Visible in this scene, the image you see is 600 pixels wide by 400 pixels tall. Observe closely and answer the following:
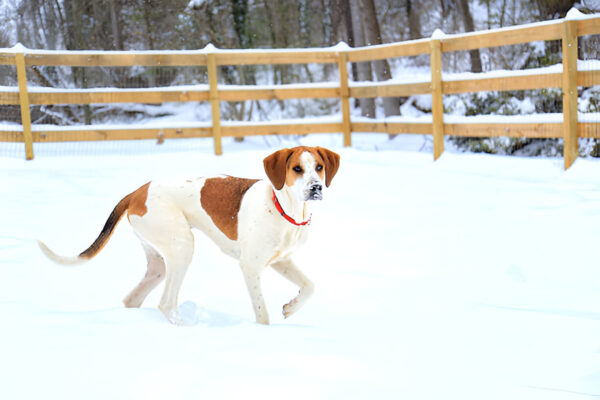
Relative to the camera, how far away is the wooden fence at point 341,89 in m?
7.12

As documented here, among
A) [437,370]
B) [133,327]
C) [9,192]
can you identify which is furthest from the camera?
[9,192]

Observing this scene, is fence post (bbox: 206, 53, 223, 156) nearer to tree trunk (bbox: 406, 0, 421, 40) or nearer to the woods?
the woods

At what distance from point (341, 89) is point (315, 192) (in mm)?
7279

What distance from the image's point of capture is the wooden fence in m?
7.12

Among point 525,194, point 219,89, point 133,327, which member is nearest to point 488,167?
point 525,194

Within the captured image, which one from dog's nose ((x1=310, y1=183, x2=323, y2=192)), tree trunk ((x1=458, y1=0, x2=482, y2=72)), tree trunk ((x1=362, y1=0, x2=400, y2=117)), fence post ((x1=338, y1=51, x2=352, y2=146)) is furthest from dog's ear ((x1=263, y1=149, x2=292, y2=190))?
tree trunk ((x1=362, y1=0, x2=400, y2=117))

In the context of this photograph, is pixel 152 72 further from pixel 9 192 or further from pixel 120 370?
pixel 120 370

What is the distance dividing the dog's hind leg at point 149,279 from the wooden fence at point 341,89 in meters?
4.89

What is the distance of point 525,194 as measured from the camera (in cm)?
671

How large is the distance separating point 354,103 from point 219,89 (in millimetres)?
6969

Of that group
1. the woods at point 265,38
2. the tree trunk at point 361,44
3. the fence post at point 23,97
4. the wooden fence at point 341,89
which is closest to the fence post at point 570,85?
the wooden fence at point 341,89

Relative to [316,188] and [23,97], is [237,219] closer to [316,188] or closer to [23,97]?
[316,188]

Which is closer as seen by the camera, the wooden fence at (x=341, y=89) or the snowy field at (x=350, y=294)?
the snowy field at (x=350, y=294)

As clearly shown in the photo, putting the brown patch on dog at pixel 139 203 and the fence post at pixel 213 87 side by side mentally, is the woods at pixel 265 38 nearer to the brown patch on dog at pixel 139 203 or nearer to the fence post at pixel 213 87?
the fence post at pixel 213 87
